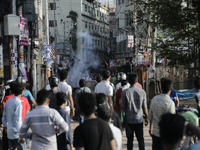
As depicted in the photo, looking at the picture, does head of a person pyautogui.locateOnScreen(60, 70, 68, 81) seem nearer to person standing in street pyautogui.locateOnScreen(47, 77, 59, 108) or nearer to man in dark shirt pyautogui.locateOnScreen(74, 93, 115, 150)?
person standing in street pyautogui.locateOnScreen(47, 77, 59, 108)

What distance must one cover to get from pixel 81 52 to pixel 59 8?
37.5ft

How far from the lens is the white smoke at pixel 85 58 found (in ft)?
211

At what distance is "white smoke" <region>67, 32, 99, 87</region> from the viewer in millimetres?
64325

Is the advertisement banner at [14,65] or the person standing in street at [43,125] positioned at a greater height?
the advertisement banner at [14,65]

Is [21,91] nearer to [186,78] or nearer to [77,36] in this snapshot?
[186,78]

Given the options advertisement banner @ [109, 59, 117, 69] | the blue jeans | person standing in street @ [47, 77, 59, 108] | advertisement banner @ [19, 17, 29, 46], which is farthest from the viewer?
advertisement banner @ [109, 59, 117, 69]

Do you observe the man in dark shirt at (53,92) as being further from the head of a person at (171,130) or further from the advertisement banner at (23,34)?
the advertisement banner at (23,34)

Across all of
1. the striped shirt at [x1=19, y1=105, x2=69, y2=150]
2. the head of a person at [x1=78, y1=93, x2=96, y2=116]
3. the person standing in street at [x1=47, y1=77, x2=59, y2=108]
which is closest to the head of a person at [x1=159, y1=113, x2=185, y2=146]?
the head of a person at [x1=78, y1=93, x2=96, y2=116]

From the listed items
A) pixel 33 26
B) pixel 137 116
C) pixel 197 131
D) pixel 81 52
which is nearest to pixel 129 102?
pixel 137 116

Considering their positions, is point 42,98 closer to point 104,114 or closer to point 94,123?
point 104,114

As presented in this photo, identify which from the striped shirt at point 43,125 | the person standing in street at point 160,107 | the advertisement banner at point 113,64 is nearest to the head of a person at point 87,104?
the striped shirt at point 43,125

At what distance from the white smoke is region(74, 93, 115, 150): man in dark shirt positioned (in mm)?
57059

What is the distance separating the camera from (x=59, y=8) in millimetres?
67750

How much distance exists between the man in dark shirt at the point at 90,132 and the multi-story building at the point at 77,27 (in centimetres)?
5568
